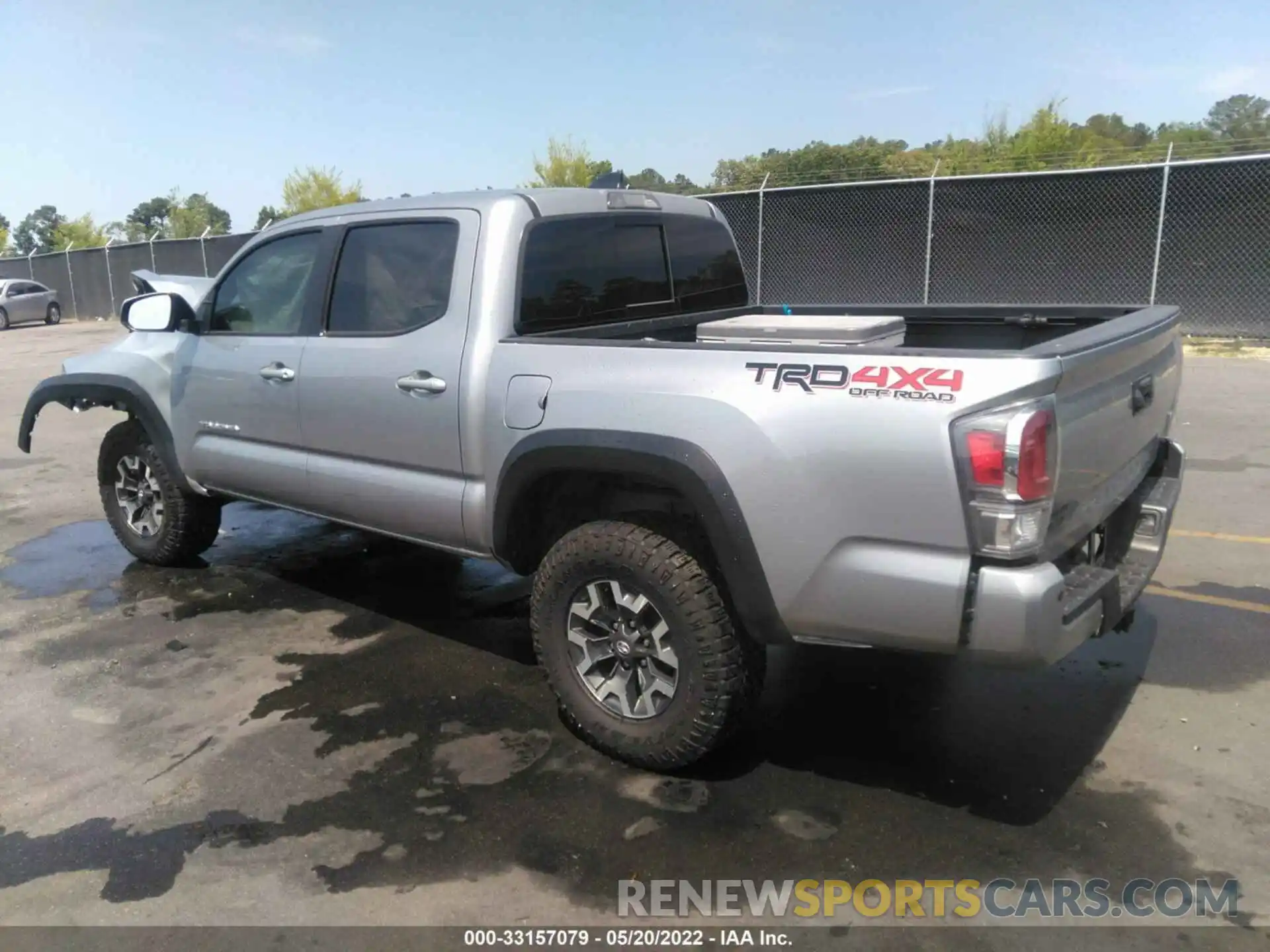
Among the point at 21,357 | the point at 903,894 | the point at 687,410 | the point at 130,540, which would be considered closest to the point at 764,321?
the point at 687,410

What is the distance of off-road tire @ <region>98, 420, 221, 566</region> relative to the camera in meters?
5.64

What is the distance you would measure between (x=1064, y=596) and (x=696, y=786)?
138cm

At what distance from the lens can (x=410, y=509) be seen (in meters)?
4.14

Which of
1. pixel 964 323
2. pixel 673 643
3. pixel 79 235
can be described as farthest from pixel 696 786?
pixel 79 235

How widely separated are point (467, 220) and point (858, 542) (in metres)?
2.09

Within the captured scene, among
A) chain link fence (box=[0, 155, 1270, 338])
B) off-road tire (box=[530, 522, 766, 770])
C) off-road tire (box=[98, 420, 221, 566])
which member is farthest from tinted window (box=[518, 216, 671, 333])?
chain link fence (box=[0, 155, 1270, 338])

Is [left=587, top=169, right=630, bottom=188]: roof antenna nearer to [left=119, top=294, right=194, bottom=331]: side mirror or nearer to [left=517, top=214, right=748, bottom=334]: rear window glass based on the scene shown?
[left=517, top=214, right=748, bottom=334]: rear window glass

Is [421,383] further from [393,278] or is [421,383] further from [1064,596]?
[1064,596]

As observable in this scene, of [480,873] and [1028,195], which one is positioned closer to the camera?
[480,873]

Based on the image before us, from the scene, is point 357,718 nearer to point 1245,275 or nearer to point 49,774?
point 49,774

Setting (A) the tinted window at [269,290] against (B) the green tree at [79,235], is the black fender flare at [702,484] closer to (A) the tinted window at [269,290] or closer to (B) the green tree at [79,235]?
(A) the tinted window at [269,290]

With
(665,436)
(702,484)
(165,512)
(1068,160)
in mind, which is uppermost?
(1068,160)

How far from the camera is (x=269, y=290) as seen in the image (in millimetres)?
4918

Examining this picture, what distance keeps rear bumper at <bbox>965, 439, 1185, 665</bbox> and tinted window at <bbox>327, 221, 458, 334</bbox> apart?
235 centimetres
